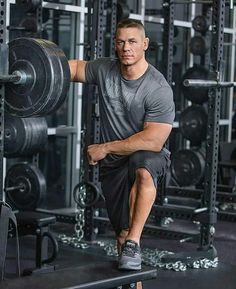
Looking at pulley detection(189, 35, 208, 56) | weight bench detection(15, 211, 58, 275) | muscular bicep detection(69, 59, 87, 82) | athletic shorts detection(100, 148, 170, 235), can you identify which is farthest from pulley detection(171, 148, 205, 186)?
muscular bicep detection(69, 59, 87, 82)

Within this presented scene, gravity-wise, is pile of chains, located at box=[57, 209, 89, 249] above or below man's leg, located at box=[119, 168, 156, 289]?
below

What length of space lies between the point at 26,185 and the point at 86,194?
45cm

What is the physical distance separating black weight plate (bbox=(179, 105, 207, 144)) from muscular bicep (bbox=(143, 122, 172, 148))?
3.21m

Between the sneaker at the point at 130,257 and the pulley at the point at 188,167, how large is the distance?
313 centimetres

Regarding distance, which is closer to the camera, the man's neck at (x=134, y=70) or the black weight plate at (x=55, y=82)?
the black weight plate at (x=55, y=82)

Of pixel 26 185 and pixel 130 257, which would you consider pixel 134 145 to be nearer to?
pixel 130 257

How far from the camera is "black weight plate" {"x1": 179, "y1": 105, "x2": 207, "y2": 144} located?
6387 mm

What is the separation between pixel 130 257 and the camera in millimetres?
3092

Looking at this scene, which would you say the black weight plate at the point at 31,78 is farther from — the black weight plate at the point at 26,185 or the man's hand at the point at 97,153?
the black weight plate at the point at 26,185

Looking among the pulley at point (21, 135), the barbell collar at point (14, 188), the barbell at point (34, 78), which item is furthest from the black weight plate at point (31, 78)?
the barbell collar at point (14, 188)

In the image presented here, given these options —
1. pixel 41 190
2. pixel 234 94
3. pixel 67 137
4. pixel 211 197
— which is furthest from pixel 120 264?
pixel 234 94

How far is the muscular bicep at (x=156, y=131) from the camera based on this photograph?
3.17 metres

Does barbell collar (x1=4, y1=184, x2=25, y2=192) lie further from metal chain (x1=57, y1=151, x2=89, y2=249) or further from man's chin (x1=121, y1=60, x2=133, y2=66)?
man's chin (x1=121, y1=60, x2=133, y2=66)

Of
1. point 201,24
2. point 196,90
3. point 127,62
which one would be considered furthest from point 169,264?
point 201,24
